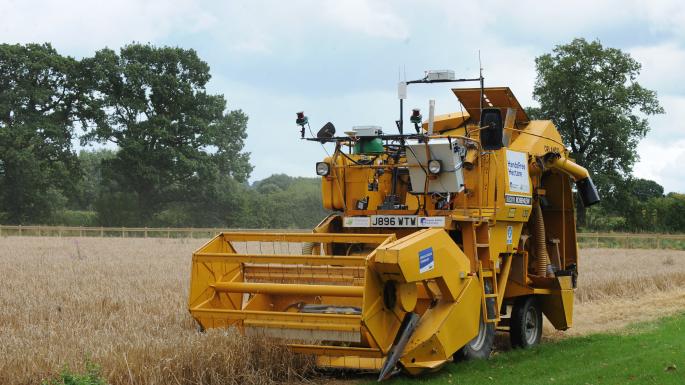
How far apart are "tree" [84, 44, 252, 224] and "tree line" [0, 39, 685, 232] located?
0.22ft

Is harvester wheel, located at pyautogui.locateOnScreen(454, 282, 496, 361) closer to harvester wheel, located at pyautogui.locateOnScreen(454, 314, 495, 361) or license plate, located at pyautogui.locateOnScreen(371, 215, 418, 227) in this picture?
harvester wheel, located at pyautogui.locateOnScreen(454, 314, 495, 361)

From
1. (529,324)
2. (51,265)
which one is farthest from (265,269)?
(51,265)

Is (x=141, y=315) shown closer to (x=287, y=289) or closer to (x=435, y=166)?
(x=287, y=289)

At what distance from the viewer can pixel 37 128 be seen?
4947 centimetres

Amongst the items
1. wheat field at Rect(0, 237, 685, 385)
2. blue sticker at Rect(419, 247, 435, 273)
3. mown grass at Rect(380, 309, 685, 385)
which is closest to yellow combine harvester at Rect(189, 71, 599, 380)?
blue sticker at Rect(419, 247, 435, 273)

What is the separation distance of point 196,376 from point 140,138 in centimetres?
4571

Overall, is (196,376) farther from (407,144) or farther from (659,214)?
(659,214)

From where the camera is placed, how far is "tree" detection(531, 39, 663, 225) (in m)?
50.8

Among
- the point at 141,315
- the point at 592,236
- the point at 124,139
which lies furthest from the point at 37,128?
the point at 141,315

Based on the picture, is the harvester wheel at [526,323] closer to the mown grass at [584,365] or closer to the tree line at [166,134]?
the mown grass at [584,365]

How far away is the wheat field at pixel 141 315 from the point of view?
837 centimetres

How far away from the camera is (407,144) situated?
10695mm

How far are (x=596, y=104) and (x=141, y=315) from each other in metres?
43.5

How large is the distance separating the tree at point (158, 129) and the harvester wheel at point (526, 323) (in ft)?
137
